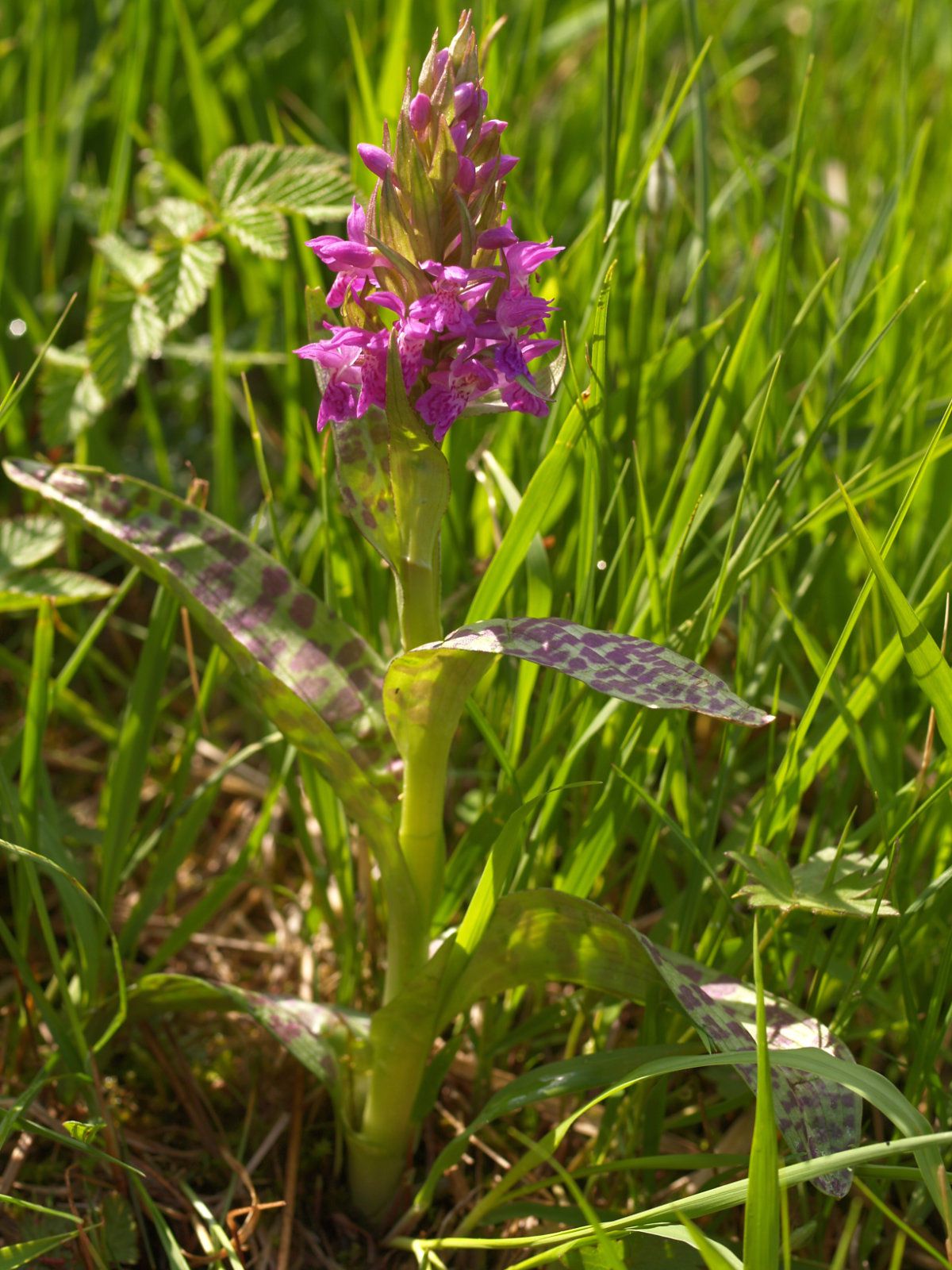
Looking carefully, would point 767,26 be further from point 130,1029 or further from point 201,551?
point 130,1029

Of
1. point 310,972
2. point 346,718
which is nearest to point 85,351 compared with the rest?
point 346,718

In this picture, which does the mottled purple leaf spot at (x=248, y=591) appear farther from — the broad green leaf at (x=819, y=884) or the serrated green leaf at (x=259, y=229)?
the serrated green leaf at (x=259, y=229)

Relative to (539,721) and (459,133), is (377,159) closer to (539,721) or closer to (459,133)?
(459,133)

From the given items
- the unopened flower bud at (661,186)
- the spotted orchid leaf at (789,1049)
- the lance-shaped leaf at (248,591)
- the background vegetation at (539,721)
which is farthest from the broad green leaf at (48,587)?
the unopened flower bud at (661,186)

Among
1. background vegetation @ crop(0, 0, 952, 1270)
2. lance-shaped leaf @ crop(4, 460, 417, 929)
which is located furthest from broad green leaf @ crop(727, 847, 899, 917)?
lance-shaped leaf @ crop(4, 460, 417, 929)

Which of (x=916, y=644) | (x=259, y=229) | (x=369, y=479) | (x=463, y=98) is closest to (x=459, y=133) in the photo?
(x=463, y=98)

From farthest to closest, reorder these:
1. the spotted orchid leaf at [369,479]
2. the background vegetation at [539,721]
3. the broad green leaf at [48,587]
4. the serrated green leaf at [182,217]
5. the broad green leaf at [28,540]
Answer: the serrated green leaf at [182,217]
the broad green leaf at [28,540]
the broad green leaf at [48,587]
the background vegetation at [539,721]
the spotted orchid leaf at [369,479]
